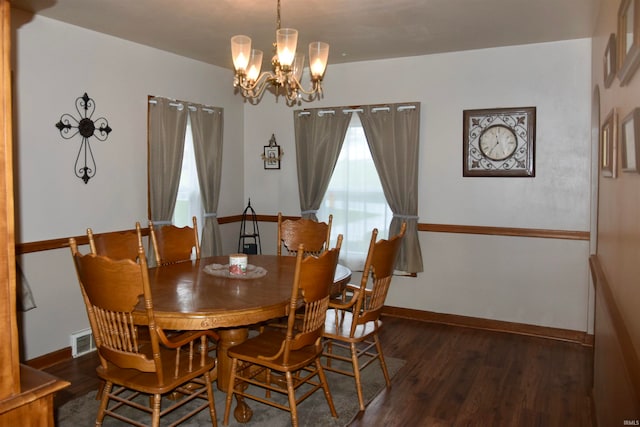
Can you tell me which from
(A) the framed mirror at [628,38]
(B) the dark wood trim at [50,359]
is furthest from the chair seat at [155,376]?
(A) the framed mirror at [628,38]

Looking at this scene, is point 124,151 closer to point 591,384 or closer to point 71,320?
point 71,320

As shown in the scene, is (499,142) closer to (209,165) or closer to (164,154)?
(209,165)

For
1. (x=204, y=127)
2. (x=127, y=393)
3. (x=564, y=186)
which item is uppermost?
(x=204, y=127)

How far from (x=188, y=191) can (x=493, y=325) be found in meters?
3.26

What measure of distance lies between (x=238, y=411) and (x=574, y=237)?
320 centimetres

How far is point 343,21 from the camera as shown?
3.79 metres

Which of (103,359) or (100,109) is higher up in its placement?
(100,109)

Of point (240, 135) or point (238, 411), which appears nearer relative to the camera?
point (238, 411)

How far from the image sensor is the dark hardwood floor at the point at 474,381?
2982mm

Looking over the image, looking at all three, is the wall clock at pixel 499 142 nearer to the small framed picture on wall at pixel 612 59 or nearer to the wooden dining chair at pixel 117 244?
the small framed picture on wall at pixel 612 59

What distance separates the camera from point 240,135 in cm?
586

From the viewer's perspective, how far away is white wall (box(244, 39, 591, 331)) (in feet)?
14.3

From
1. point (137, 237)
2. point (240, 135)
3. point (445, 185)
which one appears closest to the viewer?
point (137, 237)

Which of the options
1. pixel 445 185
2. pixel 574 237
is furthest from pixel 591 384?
pixel 445 185
